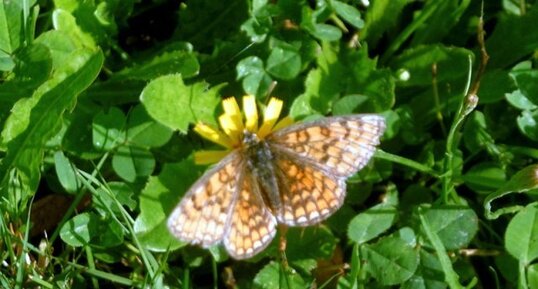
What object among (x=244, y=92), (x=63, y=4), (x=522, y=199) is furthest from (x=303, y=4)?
(x=522, y=199)

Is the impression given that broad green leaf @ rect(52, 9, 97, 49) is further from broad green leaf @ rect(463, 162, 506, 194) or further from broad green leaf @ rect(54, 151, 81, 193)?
broad green leaf @ rect(463, 162, 506, 194)

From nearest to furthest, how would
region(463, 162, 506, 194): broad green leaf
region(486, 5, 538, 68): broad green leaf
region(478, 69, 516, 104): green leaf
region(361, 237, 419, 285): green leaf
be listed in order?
region(361, 237, 419, 285): green leaf < region(463, 162, 506, 194): broad green leaf < region(478, 69, 516, 104): green leaf < region(486, 5, 538, 68): broad green leaf

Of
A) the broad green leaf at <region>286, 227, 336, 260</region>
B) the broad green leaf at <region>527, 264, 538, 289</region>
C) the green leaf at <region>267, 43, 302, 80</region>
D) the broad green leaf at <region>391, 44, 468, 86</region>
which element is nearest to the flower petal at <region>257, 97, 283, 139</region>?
the green leaf at <region>267, 43, 302, 80</region>

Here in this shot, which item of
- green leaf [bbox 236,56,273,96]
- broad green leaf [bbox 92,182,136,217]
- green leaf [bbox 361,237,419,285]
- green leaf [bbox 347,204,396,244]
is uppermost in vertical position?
green leaf [bbox 236,56,273,96]

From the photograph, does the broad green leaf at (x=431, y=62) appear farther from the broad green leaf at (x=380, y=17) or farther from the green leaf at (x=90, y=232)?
the green leaf at (x=90, y=232)

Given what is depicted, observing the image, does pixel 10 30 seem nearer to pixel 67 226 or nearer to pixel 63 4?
pixel 63 4

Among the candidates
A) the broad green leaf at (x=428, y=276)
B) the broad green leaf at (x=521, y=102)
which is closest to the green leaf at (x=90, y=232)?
A: the broad green leaf at (x=428, y=276)
